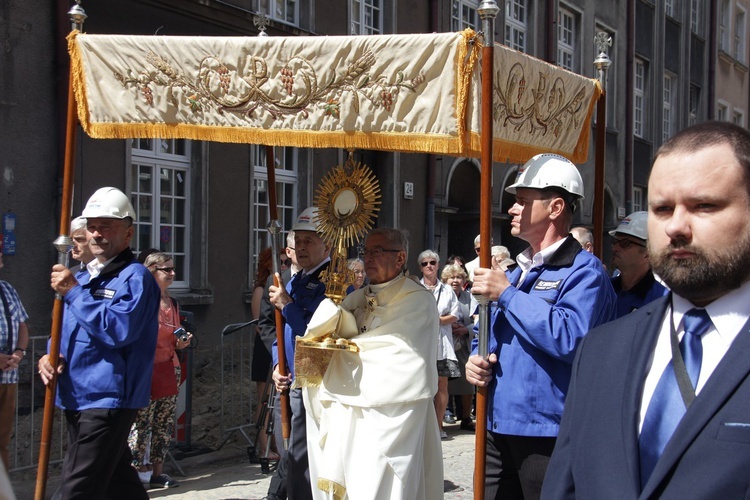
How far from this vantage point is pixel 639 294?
522 cm

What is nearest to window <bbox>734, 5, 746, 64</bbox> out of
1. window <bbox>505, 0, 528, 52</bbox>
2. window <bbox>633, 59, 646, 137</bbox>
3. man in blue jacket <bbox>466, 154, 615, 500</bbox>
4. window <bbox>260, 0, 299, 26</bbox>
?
window <bbox>633, 59, 646, 137</bbox>

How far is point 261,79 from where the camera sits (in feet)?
14.4

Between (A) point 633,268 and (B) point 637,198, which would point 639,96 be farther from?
(A) point 633,268

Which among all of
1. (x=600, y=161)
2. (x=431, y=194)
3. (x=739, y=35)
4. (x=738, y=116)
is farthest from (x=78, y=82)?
(x=739, y=35)

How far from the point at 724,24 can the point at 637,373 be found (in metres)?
32.1

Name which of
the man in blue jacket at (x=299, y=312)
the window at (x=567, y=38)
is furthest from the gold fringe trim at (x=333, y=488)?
the window at (x=567, y=38)

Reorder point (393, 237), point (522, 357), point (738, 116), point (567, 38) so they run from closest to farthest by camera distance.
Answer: point (522, 357) < point (393, 237) < point (567, 38) < point (738, 116)

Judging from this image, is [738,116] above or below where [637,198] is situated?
above

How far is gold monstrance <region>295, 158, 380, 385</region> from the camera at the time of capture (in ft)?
15.6

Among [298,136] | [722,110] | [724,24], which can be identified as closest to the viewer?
[298,136]

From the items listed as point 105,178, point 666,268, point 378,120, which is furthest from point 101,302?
point 105,178

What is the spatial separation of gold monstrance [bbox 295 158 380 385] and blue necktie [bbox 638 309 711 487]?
280 centimetres

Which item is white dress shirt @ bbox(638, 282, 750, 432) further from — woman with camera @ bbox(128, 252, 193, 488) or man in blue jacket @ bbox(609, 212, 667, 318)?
woman with camera @ bbox(128, 252, 193, 488)

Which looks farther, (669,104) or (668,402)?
(669,104)
